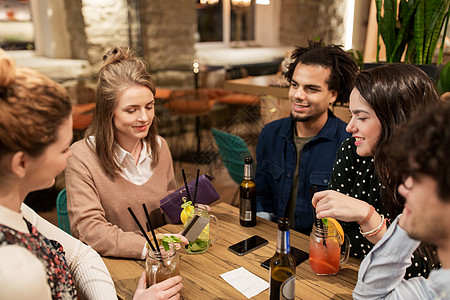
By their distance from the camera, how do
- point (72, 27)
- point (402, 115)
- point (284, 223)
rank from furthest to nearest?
1. point (72, 27)
2. point (402, 115)
3. point (284, 223)

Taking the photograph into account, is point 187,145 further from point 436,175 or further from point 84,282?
point 436,175

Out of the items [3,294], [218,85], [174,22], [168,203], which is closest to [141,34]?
[174,22]

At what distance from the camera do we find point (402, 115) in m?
1.37

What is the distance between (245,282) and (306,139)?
3.81ft

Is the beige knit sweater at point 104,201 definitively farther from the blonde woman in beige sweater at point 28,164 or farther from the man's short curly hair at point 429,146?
the man's short curly hair at point 429,146

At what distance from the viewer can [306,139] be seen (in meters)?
2.23

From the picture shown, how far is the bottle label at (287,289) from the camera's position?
107cm

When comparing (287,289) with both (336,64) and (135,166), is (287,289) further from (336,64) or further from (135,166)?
(336,64)

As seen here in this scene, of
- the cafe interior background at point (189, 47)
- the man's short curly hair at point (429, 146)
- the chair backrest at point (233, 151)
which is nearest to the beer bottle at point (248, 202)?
the man's short curly hair at point (429, 146)

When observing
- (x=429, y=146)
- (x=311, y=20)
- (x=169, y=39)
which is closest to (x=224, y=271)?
(x=429, y=146)

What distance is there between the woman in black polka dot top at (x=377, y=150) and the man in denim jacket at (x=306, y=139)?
21.9 inches

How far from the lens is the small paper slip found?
1.22 meters

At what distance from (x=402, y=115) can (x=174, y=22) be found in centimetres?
449

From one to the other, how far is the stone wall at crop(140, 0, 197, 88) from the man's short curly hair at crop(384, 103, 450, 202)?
15.3 ft
